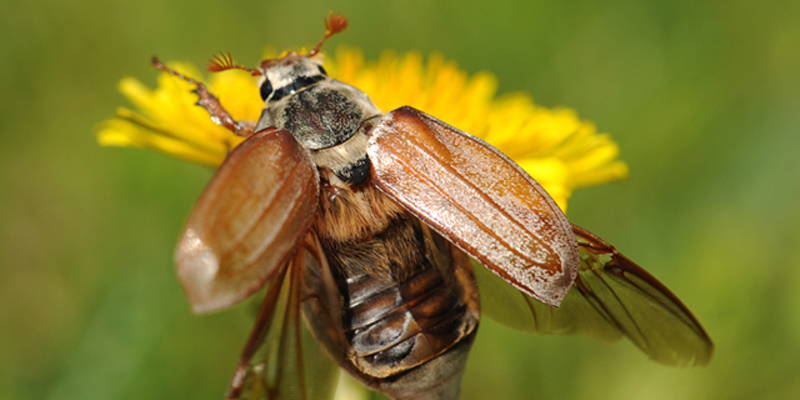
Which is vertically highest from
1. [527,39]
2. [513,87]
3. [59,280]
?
[527,39]

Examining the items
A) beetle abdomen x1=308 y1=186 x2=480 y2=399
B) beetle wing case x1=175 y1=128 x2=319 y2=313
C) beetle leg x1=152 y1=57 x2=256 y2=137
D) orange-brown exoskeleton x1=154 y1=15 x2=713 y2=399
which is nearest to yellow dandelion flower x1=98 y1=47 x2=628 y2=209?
beetle leg x1=152 y1=57 x2=256 y2=137

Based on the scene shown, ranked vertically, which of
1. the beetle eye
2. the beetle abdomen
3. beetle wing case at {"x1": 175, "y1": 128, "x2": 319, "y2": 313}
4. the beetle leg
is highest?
the beetle eye

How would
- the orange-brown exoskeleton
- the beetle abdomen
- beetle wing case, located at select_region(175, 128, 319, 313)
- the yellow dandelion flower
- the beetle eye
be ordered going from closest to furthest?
1. beetle wing case, located at select_region(175, 128, 319, 313)
2. the orange-brown exoskeleton
3. the beetle abdomen
4. the beetle eye
5. the yellow dandelion flower

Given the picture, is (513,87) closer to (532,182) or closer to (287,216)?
(532,182)

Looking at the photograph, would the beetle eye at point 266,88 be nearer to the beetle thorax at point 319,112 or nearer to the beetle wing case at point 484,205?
the beetle thorax at point 319,112

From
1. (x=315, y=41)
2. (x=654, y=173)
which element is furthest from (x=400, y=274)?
(x=315, y=41)

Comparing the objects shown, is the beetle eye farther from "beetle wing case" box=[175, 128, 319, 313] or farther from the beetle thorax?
"beetle wing case" box=[175, 128, 319, 313]

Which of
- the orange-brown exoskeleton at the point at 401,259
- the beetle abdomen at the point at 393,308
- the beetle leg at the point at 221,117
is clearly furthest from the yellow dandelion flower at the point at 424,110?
the beetle abdomen at the point at 393,308
